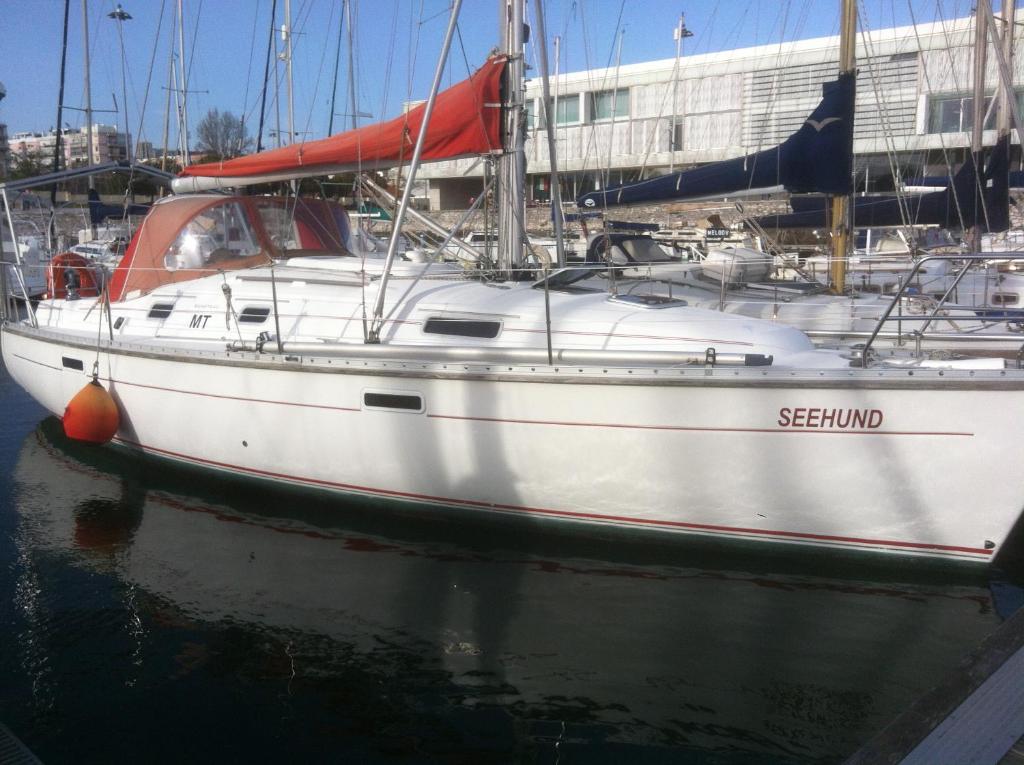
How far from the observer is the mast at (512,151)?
23.3ft

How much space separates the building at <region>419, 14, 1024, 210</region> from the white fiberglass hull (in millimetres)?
20866

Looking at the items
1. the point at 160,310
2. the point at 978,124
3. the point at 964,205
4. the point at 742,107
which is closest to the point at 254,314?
the point at 160,310

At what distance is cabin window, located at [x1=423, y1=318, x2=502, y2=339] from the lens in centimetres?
654

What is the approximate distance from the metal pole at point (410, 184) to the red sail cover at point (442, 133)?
0.18 m

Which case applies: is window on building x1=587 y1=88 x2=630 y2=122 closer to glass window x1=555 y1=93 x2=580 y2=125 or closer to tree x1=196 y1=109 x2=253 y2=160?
glass window x1=555 y1=93 x2=580 y2=125

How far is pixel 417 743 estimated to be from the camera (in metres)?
3.99

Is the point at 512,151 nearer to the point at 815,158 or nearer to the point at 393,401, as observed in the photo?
the point at 393,401

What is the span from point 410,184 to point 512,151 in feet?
4.01

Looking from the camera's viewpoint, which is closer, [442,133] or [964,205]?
[442,133]

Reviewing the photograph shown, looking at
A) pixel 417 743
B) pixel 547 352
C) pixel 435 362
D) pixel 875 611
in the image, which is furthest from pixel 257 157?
pixel 875 611

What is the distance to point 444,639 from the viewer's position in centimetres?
493

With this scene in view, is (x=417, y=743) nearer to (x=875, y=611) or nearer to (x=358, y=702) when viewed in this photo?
(x=358, y=702)

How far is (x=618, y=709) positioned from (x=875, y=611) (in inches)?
74.9

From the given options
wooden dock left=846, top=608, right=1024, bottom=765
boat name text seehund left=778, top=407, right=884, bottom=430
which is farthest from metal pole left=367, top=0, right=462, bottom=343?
wooden dock left=846, top=608, right=1024, bottom=765
